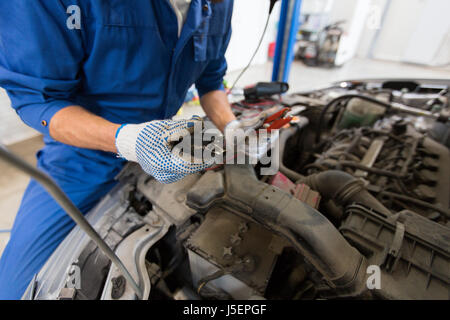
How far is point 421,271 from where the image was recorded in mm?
459

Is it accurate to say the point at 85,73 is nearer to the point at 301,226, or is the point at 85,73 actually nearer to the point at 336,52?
the point at 301,226

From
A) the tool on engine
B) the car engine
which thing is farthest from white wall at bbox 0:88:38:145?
the tool on engine

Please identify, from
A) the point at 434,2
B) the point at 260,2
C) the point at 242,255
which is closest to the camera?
the point at 242,255

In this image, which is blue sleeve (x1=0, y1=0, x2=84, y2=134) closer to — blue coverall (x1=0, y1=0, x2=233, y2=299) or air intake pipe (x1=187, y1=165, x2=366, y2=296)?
blue coverall (x1=0, y1=0, x2=233, y2=299)

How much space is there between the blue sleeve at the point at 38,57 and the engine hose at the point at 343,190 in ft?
2.80

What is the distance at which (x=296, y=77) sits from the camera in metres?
4.04

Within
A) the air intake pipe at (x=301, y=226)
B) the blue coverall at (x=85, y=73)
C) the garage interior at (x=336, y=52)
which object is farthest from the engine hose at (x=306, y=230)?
the blue coverall at (x=85, y=73)

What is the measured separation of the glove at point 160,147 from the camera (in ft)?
1.58

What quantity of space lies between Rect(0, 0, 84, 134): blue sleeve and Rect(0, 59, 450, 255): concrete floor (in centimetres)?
52

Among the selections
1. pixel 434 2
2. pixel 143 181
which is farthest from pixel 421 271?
pixel 434 2

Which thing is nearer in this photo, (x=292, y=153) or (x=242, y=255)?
(x=242, y=255)

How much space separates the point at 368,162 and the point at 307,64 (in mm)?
4533

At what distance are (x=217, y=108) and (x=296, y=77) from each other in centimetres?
351
